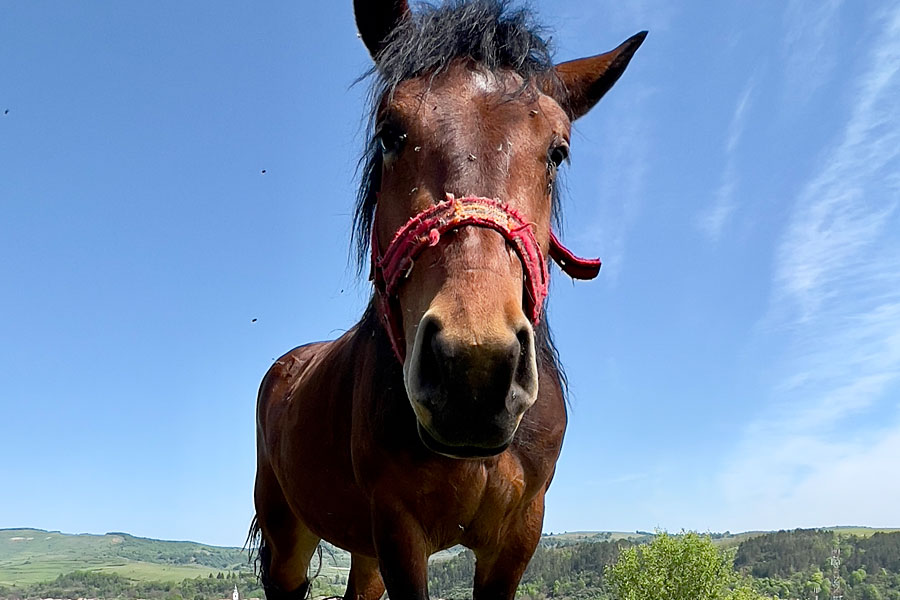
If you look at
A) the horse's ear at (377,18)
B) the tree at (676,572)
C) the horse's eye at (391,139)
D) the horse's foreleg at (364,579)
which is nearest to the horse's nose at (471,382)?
the horse's eye at (391,139)

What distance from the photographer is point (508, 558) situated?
3.00 metres

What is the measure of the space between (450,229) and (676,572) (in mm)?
56921

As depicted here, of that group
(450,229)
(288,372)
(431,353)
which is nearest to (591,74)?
(450,229)

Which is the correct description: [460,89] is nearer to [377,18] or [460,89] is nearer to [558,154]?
[558,154]

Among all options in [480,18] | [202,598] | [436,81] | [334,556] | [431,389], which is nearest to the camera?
[431,389]

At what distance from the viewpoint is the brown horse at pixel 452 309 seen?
186 cm

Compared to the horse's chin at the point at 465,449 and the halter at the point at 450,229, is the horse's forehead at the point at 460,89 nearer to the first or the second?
the halter at the point at 450,229

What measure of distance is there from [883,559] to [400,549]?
678 feet

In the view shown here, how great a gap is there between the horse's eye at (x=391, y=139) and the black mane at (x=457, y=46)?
19 cm

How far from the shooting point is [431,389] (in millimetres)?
1852

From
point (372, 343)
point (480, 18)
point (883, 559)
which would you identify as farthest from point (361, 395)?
point (883, 559)

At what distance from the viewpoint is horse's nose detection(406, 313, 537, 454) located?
1.74 meters

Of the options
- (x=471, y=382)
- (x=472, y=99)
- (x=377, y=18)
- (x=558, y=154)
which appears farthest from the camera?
(x=377, y=18)

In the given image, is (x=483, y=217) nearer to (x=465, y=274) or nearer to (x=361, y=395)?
(x=465, y=274)
